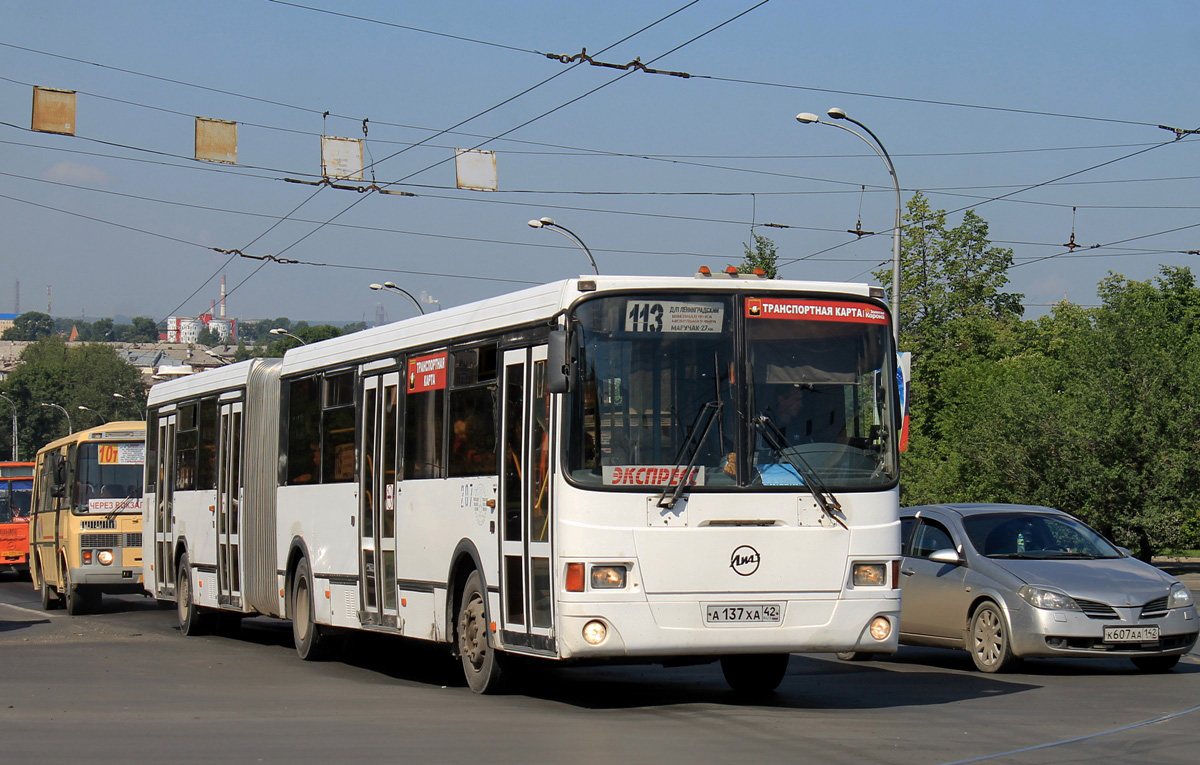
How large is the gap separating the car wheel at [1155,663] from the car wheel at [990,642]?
43.7 inches

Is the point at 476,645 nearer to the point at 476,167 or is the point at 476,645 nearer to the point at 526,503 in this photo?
the point at 526,503

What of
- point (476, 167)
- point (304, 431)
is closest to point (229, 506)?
point (304, 431)

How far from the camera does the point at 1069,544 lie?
46.9ft

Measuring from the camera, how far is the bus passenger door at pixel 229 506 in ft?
59.7

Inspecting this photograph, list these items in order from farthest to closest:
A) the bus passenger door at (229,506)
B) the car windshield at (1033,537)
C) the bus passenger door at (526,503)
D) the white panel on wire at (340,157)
Answer: the white panel on wire at (340,157), the bus passenger door at (229,506), the car windshield at (1033,537), the bus passenger door at (526,503)

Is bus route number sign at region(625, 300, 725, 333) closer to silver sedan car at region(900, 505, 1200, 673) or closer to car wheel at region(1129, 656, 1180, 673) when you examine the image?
silver sedan car at region(900, 505, 1200, 673)

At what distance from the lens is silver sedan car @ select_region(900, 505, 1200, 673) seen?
13.0m

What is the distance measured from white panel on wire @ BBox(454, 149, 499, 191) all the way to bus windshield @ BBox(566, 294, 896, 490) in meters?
12.5

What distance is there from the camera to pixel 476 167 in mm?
22844

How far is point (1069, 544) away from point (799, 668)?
2.73 metres

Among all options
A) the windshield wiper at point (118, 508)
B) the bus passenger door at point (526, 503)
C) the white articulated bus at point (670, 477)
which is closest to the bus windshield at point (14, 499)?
the windshield wiper at point (118, 508)

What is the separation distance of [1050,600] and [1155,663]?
141cm

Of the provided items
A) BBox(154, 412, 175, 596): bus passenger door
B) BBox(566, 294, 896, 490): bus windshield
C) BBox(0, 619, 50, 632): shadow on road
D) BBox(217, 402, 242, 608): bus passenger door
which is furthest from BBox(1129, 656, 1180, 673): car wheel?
BBox(0, 619, 50, 632): shadow on road

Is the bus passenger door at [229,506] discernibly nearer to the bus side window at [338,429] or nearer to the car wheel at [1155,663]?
the bus side window at [338,429]
